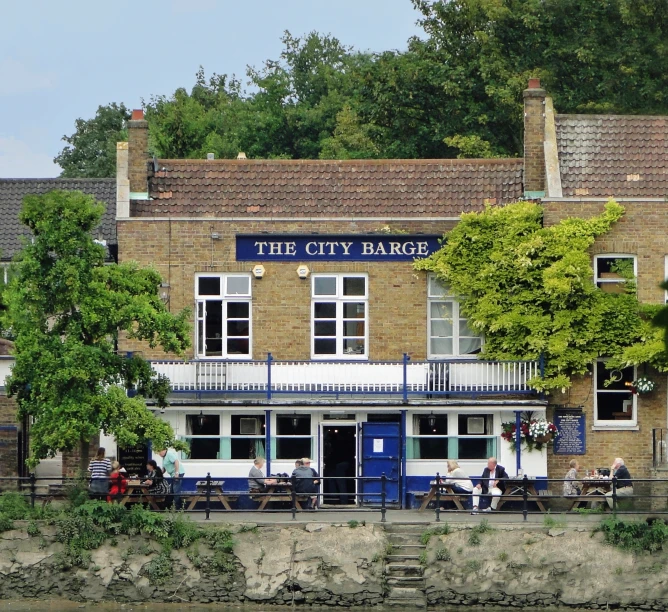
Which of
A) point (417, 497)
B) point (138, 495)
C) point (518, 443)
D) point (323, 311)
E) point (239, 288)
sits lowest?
point (417, 497)

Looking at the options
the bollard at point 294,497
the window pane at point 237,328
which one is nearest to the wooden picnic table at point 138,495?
the bollard at point 294,497

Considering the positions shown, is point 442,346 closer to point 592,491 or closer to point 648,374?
point 648,374

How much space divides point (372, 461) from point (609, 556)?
6796 mm

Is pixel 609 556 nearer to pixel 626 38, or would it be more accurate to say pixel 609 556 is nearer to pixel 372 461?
pixel 372 461

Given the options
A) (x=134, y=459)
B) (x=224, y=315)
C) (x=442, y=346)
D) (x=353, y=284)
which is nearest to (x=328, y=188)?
(x=353, y=284)

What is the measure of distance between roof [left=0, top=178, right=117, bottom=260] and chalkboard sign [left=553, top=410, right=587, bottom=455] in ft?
43.9

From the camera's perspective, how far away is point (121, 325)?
29.5 metres

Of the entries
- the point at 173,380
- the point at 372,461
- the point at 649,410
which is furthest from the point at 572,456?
the point at 173,380

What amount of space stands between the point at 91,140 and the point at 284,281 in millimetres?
47091

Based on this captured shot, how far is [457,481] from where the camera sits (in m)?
31.8

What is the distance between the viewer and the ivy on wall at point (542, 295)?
1302 inches

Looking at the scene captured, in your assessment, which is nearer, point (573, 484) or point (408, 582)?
point (408, 582)

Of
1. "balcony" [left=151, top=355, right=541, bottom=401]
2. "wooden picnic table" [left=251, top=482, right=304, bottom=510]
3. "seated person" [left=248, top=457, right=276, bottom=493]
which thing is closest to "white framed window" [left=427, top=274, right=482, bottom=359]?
"balcony" [left=151, top=355, right=541, bottom=401]

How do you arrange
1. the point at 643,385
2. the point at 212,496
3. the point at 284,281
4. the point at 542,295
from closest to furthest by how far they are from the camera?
the point at 212,496
the point at 643,385
the point at 542,295
the point at 284,281
